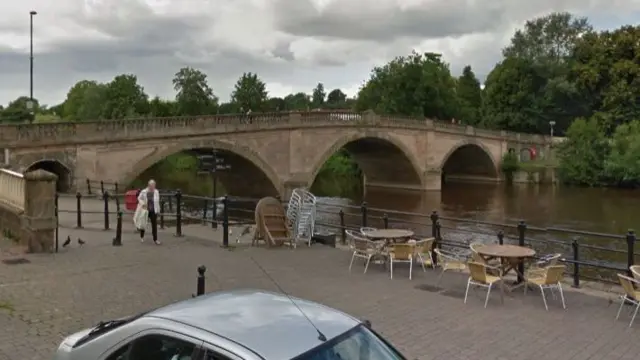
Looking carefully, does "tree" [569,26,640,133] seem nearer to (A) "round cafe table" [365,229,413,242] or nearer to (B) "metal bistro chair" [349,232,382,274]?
(A) "round cafe table" [365,229,413,242]

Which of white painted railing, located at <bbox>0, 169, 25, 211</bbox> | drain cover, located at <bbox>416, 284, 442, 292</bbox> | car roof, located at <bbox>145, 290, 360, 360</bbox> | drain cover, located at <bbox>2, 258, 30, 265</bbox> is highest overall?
white painted railing, located at <bbox>0, 169, 25, 211</bbox>

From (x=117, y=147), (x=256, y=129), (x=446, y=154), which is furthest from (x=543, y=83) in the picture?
(x=117, y=147)

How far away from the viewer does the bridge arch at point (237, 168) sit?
3125cm

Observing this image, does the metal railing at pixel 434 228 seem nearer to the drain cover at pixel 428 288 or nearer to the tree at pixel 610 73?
the drain cover at pixel 428 288

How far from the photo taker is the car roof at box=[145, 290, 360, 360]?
298cm

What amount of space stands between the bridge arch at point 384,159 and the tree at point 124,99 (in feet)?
97.0

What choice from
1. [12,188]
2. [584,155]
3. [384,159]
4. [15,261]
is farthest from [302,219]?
[584,155]

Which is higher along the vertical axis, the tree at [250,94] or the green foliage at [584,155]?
the tree at [250,94]

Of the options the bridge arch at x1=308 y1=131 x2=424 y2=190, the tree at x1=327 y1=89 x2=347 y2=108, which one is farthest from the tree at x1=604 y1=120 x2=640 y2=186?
the tree at x1=327 y1=89 x2=347 y2=108

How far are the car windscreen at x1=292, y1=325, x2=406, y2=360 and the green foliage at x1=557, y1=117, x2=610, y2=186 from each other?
56.8 m

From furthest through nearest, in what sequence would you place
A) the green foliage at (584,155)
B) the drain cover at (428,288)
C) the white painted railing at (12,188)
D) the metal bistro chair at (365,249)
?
the green foliage at (584,155), the white painted railing at (12,188), the metal bistro chair at (365,249), the drain cover at (428,288)

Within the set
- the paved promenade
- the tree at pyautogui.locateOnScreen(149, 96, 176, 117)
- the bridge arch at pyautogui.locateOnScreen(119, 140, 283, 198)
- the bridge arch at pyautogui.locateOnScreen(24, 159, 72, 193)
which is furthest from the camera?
the tree at pyautogui.locateOnScreen(149, 96, 176, 117)

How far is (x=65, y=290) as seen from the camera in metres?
9.37

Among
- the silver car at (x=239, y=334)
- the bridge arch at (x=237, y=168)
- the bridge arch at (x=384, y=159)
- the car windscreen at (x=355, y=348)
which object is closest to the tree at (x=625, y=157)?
the bridge arch at (x=384, y=159)
